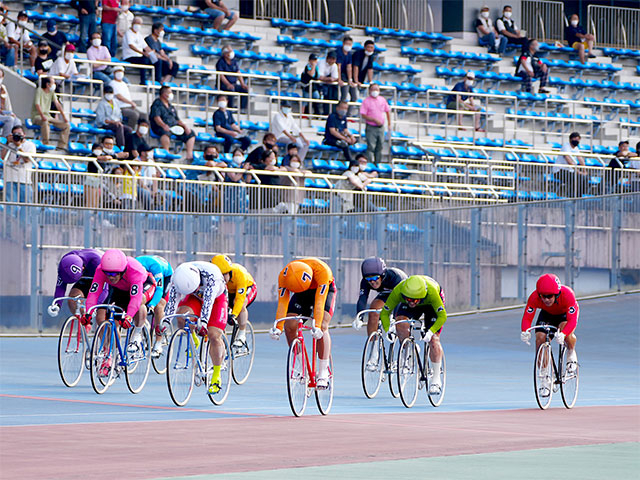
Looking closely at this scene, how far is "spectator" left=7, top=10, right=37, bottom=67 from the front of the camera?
1051 inches

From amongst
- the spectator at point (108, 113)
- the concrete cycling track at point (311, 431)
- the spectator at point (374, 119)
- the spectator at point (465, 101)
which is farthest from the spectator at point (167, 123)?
the spectator at point (465, 101)

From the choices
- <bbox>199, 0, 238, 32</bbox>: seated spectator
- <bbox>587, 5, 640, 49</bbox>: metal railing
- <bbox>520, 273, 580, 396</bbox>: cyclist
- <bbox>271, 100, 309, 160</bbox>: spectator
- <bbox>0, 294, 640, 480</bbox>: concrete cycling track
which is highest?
<bbox>587, 5, 640, 49</bbox>: metal railing

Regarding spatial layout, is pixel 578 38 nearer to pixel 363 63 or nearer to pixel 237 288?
pixel 363 63

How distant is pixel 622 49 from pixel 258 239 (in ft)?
64.9

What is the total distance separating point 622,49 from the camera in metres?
40.0

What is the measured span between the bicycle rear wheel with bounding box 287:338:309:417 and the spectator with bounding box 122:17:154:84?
1581cm

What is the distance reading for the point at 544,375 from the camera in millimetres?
14516

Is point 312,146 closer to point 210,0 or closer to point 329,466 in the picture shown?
point 210,0

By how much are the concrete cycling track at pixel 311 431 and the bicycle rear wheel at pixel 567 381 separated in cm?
16

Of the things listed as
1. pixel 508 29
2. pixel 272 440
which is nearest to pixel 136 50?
pixel 508 29

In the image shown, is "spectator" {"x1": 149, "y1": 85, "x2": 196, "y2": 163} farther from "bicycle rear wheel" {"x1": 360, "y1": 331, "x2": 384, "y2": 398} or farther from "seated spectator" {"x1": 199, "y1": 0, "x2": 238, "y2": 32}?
"bicycle rear wheel" {"x1": 360, "y1": 331, "x2": 384, "y2": 398}

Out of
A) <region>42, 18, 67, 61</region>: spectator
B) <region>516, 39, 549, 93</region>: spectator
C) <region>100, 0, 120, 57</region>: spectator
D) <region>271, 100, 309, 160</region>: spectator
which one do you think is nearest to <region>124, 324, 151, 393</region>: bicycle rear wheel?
<region>271, 100, 309, 160</region>: spectator

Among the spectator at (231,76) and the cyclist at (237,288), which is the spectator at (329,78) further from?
the cyclist at (237,288)

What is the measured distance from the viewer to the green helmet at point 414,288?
47.2 feet
